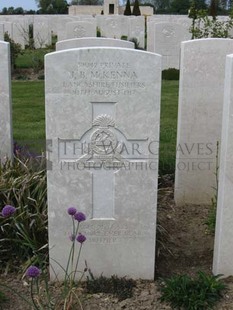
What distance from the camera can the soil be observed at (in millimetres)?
3289

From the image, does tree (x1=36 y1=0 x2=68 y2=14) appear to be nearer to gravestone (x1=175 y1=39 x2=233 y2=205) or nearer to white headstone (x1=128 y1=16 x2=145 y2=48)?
white headstone (x1=128 y1=16 x2=145 y2=48)

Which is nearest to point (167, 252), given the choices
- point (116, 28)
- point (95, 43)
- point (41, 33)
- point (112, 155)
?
point (112, 155)

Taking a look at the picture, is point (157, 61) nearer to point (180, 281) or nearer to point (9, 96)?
point (180, 281)

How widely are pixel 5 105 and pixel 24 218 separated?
1.25 meters

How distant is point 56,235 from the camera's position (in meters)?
3.53

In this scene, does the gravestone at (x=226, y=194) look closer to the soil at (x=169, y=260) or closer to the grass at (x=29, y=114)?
the soil at (x=169, y=260)

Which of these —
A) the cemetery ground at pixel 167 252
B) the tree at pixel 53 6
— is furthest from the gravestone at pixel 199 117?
the tree at pixel 53 6

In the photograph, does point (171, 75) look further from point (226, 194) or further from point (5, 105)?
point (226, 194)

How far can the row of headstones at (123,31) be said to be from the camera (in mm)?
14938

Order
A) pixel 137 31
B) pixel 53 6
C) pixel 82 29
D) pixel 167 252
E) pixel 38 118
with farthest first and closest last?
pixel 53 6
pixel 137 31
pixel 82 29
pixel 38 118
pixel 167 252

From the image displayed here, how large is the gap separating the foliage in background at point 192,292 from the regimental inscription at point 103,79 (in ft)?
4.13

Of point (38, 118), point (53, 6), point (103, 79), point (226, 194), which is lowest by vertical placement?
point (38, 118)

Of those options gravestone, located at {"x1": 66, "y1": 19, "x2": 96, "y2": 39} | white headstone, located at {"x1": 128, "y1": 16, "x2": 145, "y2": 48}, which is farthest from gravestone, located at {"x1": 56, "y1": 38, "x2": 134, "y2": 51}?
white headstone, located at {"x1": 128, "y1": 16, "x2": 145, "y2": 48}

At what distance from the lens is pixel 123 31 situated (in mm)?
25828
